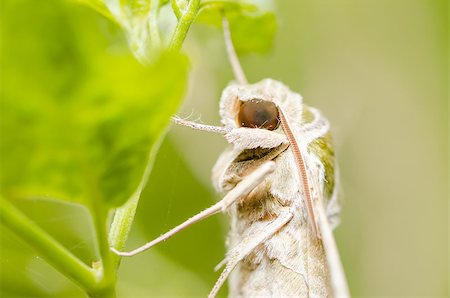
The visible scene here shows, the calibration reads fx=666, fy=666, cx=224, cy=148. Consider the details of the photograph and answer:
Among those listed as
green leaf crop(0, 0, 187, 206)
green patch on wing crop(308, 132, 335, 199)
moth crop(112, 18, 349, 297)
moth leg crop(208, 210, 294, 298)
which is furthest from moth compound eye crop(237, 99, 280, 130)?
green leaf crop(0, 0, 187, 206)

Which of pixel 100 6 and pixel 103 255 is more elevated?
pixel 100 6

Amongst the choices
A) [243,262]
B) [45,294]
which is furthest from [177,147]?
[243,262]

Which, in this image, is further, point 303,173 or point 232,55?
point 232,55

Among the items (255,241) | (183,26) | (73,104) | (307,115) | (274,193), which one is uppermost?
(183,26)

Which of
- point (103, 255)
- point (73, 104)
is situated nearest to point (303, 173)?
point (103, 255)

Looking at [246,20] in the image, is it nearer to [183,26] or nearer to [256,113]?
[256,113]

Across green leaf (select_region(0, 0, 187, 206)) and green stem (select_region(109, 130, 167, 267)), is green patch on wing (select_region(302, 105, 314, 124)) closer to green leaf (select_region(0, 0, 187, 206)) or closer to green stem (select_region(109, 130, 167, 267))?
green stem (select_region(109, 130, 167, 267))

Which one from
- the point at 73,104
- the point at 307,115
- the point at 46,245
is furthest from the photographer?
the point at 307,115

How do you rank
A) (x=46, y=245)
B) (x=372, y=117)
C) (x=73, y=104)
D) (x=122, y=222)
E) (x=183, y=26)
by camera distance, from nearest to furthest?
(x=73, y=104)
(x=46, y=245)
(x=122, y=222)
(x=183, y=26)
(x=372, y=117)
